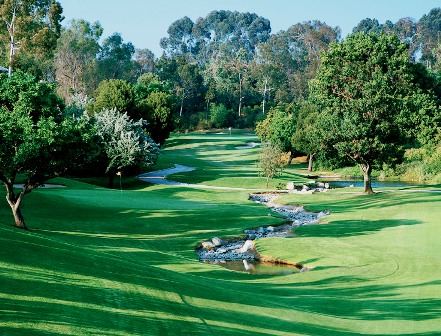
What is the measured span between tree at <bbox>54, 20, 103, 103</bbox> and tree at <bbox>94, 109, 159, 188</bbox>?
5617 centimetres

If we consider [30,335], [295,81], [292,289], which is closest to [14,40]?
Result: [292,289]

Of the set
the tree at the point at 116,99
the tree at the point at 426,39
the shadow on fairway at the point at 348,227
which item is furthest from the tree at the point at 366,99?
the tree at the point at 426,39

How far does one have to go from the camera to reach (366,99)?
4850 centimetres

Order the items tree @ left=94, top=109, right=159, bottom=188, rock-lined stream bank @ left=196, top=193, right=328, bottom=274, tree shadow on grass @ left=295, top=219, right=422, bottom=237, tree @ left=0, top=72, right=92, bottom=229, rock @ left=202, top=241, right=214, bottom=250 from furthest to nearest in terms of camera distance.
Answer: tree @ left=94, top=109, right=159, bottom=188, tree shadow on grass @ left=295, top=219, right=422, bottom=237, rock @ left=202, top=241, right=214, bottom=250, rock-lined stream bank @ left=196, top=193, right=328, bottom=274, tree @ left=0, top=72, right=92, bottom=229

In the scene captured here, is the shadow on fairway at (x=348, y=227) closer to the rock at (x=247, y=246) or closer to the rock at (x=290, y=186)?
the rock at (x=247, y=246)

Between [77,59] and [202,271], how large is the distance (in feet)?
353

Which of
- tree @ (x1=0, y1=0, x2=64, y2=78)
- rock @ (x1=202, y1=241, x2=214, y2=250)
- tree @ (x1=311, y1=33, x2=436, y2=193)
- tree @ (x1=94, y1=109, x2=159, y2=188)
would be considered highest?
tree @ (x1=0, y1=0, x2=64, y2=78)

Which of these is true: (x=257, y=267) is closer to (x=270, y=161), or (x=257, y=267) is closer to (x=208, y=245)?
(x=208, y=245)

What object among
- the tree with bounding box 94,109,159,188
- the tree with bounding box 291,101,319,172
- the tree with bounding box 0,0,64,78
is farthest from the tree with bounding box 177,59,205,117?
the tree with bounding box 94,109,159,188

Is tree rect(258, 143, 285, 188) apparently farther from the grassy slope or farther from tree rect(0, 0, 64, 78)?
tree rect(0, 0, 64, 78)

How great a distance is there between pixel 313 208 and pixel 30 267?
35.5 meters

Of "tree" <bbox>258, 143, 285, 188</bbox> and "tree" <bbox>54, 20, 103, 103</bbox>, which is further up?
"tree" <bbox>54, 20, 103, 103</bbox>

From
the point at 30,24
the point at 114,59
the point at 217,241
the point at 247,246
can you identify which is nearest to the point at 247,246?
the point at 247,246

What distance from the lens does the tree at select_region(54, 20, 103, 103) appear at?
387 ft
